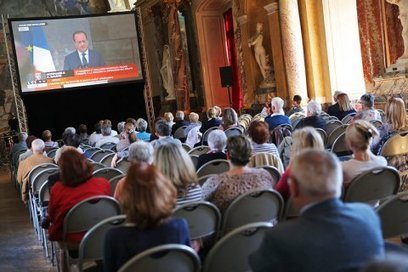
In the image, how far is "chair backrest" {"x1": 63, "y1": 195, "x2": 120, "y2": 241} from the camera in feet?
11.8

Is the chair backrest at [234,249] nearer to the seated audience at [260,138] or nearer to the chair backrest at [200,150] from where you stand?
the seated audience at [260,138]

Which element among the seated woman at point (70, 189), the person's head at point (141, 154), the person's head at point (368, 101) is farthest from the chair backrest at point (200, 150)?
the seated woman at point (70, 189)

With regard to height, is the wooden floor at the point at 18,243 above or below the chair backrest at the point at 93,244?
below

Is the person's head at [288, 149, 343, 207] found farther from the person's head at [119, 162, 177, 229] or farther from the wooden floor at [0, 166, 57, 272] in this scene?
the wooden floor at [0, 166, 57, 272]

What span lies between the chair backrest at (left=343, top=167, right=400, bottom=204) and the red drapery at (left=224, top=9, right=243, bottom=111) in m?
12.7

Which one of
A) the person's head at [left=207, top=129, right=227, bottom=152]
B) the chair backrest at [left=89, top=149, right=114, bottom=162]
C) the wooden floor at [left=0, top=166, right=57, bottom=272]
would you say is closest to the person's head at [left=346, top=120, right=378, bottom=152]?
the person's head at [left=207, top=129, right=227, bottom=152]

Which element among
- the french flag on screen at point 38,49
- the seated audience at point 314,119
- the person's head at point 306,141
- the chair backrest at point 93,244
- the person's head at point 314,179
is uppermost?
the french flag on screen at point 38,49

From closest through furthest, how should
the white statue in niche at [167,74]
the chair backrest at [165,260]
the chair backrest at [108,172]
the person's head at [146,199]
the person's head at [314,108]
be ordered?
the chair backrest at [165,260] → the person's head at [146,199] → the chair backrest at [108,172] → the person's head at [314,108] → the white statue in niche at [167,74]

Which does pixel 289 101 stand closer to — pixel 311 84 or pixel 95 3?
pixel 311 84

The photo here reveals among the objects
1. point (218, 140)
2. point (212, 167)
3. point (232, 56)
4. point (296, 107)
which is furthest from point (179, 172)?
point (232, 56)

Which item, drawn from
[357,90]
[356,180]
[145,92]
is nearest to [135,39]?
[145,92]

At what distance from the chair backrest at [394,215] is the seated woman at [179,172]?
1128 millimetres

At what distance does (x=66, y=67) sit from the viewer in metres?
14.0

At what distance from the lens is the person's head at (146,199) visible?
2.36 m
